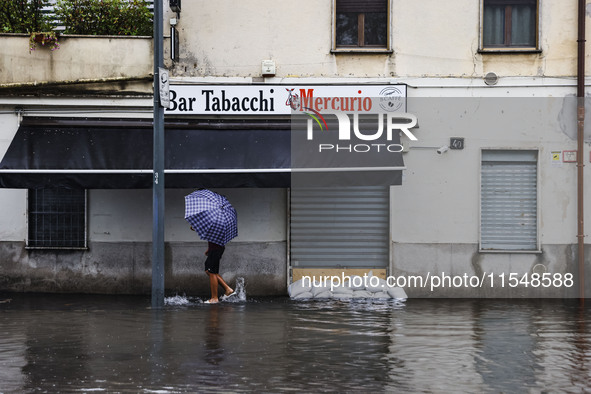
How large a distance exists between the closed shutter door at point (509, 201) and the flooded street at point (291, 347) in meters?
1.53

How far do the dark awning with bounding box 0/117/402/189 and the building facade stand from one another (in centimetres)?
13

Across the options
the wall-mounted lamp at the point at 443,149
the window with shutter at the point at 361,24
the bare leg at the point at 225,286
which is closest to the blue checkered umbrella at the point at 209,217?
the bare leg at the point at 225,286

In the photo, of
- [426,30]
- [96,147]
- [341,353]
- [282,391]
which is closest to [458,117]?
[426,30]

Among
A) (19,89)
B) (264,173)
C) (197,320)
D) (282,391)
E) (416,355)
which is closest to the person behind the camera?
(282,391)

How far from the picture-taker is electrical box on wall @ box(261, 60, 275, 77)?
52.6 feet

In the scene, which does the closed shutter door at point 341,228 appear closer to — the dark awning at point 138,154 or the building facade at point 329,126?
the building facade at point 329,126

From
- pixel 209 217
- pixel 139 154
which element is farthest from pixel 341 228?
pixel 139 154

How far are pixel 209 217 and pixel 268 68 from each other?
3.05m

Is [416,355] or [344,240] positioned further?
[344,240]

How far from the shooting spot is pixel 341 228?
16375mm

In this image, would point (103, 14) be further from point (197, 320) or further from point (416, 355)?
point (416, 355)

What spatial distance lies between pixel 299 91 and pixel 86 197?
13.4ft

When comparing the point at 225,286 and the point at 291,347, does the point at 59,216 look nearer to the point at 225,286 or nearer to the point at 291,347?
the point at 225,286

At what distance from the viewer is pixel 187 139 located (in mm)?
15664
